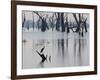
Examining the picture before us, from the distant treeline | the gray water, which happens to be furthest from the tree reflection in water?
the distant treeline

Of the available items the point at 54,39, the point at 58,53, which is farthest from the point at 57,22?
the point at 58,53

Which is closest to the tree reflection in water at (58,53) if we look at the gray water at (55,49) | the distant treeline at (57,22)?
the gray water at (55,49)

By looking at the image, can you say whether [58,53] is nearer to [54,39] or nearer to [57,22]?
[54,39]

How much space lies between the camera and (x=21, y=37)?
1.47 m

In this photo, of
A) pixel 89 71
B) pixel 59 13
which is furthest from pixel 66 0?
pixel 89 71

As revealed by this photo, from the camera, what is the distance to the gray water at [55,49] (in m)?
1.50

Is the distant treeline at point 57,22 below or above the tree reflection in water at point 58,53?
above

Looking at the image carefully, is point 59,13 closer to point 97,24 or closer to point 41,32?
point 41,32

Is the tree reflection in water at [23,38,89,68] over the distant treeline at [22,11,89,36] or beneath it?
beneath

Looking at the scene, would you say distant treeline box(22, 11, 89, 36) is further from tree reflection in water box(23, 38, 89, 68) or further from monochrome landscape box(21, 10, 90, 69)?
tree reflection in water box(23, 38, 89, 68)

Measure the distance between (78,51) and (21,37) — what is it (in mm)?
531

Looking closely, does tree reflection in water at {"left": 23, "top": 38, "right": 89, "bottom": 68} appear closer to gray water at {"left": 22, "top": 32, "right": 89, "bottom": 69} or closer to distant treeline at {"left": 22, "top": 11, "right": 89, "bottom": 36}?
gray water at {"left": 22, "top": 32, "right": 89, "bottom": 69}

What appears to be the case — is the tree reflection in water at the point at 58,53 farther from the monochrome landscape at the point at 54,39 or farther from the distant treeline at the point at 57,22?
the distant treeline at the point at 57,22

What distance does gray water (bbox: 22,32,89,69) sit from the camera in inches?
58.9
